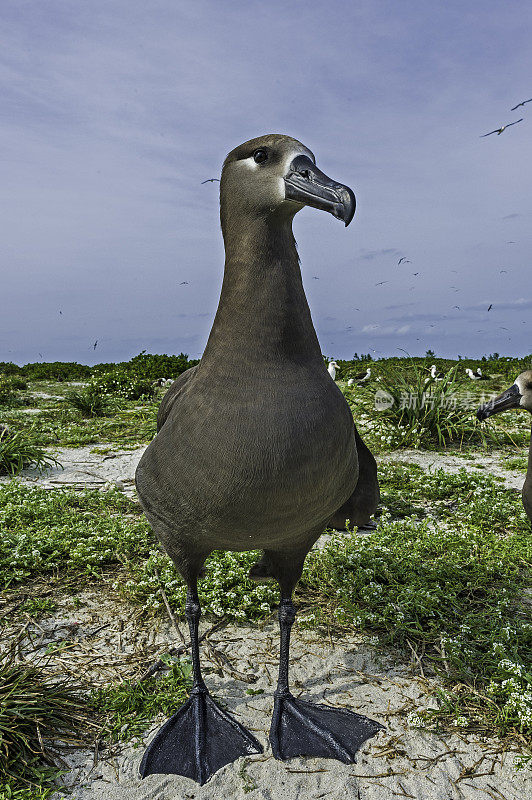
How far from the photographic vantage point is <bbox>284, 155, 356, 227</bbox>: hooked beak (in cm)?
224

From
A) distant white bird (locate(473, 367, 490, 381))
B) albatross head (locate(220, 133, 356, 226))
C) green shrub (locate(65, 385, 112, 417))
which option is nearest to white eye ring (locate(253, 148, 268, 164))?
albatross head (locate(220, 133, 356, 226))

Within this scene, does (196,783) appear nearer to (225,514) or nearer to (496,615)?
(225,514)

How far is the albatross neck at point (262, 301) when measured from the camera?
94.0 inches

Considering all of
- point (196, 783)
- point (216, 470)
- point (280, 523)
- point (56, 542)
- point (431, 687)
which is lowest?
point (196, 783)

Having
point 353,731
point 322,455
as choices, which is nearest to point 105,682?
point 353,731

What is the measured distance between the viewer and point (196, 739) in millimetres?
2754

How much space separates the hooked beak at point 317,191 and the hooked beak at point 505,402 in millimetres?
3508

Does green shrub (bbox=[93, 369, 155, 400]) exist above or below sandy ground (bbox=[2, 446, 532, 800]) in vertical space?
above

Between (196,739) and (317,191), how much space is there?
8.15ft

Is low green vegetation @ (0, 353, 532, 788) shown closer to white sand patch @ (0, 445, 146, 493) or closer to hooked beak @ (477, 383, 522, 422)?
white sand patch @ (0, 445, 146, 493)

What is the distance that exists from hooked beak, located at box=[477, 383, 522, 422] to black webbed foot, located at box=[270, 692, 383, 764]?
3173mm

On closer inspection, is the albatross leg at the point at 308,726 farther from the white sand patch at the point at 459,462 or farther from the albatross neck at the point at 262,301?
the white sand patch at the point at 459,462

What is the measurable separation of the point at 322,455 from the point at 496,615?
7.05 ft

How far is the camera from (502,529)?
207 inches
